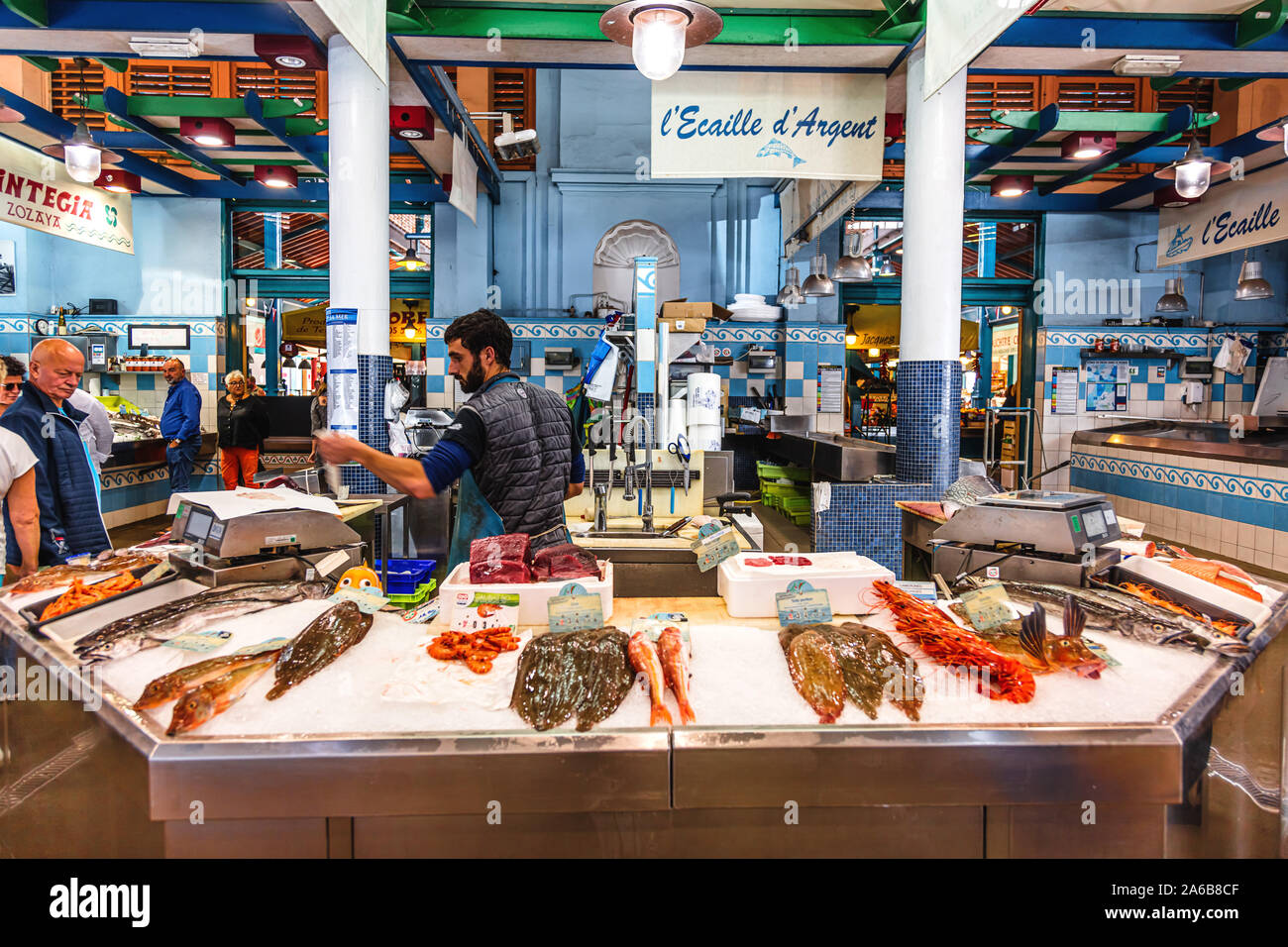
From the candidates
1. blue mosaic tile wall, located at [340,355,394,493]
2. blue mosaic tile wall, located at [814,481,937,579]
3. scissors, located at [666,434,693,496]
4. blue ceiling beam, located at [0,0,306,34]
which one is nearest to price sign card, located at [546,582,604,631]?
scissors, located at [666,434,693,496]

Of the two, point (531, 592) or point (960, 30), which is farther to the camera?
point (960, 30)

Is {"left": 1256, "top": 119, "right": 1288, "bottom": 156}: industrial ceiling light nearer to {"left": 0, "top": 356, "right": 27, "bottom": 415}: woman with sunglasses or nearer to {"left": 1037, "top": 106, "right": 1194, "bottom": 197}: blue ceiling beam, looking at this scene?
{"left": 1037, "top": 106, "right": 1194, "bottom": 197}: blue ceiling beam

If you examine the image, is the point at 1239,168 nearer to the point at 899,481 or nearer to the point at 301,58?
the point at 899,481

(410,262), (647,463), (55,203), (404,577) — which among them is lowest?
(404,577)

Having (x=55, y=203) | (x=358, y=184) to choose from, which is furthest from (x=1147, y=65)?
(x=55, y=203)

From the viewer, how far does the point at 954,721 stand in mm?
1683

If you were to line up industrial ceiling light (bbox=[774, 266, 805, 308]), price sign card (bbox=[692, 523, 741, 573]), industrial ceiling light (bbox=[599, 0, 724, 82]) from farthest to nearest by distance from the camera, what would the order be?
1. industrial ceiling light (bbox=[774, 266, 805, 308])
2. industrial ceiling light (bbox=[599, 0, 724, 82])
3. price sign card (bbox=[692, 523, 741, 573])

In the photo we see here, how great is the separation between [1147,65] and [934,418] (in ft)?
9.81

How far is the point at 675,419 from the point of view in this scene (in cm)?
463

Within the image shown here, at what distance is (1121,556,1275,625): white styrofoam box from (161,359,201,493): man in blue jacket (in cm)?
876

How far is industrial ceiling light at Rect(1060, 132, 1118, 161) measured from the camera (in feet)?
21.9

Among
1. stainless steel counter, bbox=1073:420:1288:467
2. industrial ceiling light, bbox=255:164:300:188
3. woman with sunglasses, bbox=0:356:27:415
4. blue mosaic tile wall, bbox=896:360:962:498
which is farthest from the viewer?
industrial ceiling light, bbox=255:164:300:188

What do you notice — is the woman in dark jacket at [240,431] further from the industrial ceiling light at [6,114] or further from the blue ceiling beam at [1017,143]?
the blue ceiling beam at [1017,143]

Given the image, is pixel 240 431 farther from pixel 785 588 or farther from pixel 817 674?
pixel 817 674
